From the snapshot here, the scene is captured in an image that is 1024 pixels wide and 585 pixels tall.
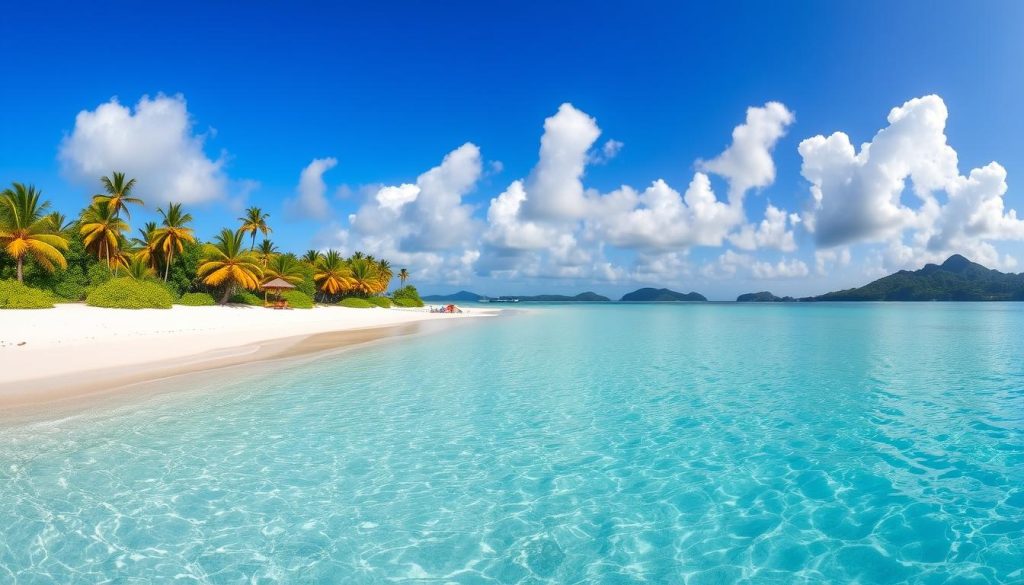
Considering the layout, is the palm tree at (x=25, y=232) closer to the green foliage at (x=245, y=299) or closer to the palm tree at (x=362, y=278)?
the green foliage at (x=245, y=299)

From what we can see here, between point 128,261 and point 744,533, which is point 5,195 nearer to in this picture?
point 128,261

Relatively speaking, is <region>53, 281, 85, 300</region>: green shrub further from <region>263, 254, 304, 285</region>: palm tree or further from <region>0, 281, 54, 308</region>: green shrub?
<region>263, 254, 304, 285</region>: palm tree

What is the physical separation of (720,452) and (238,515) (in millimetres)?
7832

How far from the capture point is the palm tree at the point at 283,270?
182 feet

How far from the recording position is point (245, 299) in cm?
5259

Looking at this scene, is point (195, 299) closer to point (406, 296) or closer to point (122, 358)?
point (122, 358)

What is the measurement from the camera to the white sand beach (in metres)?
14.5

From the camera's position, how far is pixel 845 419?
37.0ft

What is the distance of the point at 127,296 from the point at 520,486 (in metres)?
38.7

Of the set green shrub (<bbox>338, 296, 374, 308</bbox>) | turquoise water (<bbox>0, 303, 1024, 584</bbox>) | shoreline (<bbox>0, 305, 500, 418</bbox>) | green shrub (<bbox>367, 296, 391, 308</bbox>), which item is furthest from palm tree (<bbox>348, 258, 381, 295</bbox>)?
turquoise water (<bbox>0, 303, 1024, 584</bbox>)

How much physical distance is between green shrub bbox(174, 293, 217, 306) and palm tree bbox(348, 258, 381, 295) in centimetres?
2694

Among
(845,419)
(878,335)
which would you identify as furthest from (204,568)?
(878,335)

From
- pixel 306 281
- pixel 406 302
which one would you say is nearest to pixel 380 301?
pixel 406 302

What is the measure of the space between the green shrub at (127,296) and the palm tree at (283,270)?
698 inches
